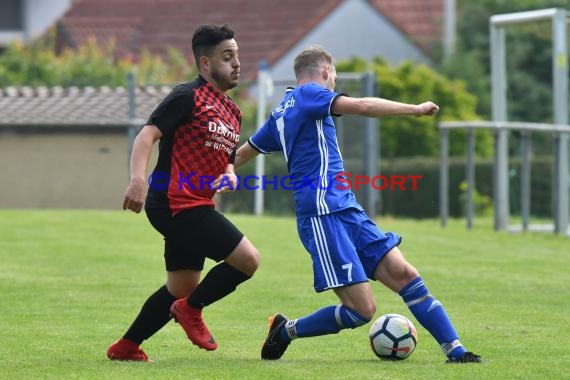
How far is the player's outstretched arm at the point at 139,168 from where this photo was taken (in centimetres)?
738

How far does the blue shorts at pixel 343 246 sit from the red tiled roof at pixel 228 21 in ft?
111

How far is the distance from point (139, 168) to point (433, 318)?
1.82m

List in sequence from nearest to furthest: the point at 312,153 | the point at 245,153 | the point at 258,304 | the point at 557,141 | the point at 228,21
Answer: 1. the point at 312,153
2. the point at 245,153
3. the point at 258,304
4. the point at 557,141
5. the point at 228,21

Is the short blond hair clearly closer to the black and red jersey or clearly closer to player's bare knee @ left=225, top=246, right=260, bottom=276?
the black and red jersey

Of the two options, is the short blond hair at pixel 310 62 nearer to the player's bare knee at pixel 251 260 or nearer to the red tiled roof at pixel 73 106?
the player's bare knee at pixel 251 260

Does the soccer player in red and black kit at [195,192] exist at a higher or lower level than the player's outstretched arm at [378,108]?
lower

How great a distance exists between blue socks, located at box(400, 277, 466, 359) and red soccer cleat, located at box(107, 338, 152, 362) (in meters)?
1.52

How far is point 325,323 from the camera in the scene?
787 cm

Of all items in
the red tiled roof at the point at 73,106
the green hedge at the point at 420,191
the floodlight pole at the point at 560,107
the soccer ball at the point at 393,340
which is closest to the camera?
the soccer ball at the point at 393,340

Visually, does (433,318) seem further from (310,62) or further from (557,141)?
(557,141)

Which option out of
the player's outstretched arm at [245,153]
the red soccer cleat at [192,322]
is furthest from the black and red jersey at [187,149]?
the red soccer cleat at [192,322]

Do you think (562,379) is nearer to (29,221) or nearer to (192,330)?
(192,330)

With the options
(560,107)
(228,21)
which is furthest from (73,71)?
(560,107)

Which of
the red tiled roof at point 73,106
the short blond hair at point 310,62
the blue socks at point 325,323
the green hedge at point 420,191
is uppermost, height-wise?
the short blond hair at point 310,62
